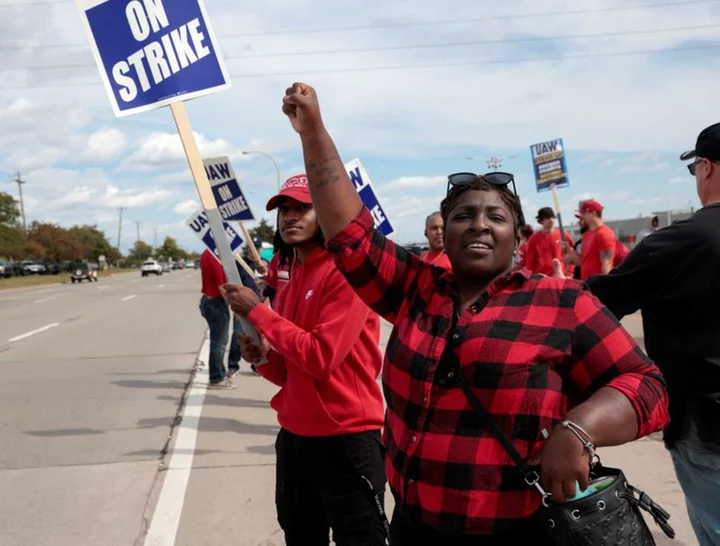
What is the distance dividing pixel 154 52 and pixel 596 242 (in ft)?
21.6

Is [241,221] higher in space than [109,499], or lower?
higher

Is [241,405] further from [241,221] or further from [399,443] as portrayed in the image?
[399,443]

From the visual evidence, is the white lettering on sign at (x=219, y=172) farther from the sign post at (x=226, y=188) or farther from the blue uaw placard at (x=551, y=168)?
the blue uaw placard at (x=551, y=168)

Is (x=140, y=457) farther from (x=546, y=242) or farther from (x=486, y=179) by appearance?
(x=546, y=242)

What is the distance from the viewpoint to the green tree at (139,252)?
147 meters

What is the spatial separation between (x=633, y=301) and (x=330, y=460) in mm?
1266

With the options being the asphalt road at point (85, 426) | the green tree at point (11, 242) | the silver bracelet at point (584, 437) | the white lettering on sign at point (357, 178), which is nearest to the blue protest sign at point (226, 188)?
the white lettering on sign at point (357, 178)

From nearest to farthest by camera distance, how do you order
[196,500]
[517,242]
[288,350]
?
[517,242] → [288,350] → [196,500]

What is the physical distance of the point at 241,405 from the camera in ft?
25.8

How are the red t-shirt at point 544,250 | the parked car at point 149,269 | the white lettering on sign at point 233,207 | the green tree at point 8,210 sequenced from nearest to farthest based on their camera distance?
the white lettering on sign at point 233,207
the red t-shirt at point 544,250
the parked car at point 149,269
the green tree at point 8,210

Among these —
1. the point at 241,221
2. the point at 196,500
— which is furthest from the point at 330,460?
the point at 241,221

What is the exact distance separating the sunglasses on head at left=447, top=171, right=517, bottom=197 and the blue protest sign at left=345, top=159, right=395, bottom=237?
20.8 feet

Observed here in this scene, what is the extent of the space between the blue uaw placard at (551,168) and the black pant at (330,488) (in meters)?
9.39

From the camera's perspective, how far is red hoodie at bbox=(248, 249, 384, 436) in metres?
2.69
